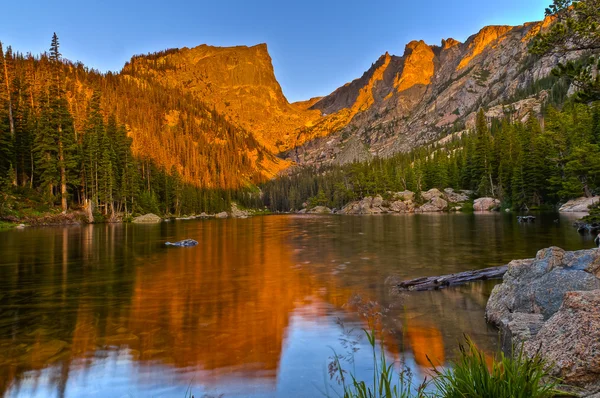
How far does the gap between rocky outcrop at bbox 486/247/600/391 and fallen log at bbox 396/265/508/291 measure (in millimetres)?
3192

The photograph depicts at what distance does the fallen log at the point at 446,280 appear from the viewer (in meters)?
13.7

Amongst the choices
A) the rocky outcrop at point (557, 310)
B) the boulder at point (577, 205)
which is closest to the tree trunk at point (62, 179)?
the rocky outcrop at point (557, 310)

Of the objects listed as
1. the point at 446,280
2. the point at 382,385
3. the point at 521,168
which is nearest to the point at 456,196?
the point at 521,168

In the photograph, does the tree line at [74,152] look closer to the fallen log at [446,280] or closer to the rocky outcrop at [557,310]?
the fallen log at [446,280]

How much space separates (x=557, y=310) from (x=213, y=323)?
8793 mm

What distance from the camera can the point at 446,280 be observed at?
46.0 ft

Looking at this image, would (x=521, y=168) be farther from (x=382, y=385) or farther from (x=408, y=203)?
(x=382, y=385)

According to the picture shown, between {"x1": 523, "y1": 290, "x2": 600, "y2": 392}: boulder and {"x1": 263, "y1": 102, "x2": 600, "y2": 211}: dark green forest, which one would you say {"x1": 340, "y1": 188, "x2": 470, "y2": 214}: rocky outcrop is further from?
{"x1": 523, "y1": 290, "x2": 600, "y2": 392}: boulder

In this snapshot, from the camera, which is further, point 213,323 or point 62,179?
point 62,179

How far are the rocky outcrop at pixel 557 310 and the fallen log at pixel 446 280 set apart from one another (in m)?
3.19

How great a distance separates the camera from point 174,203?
103188mm

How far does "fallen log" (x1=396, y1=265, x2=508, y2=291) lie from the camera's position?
13.7 meters

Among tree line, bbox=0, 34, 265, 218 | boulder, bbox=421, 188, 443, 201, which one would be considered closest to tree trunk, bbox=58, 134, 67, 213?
tree line, bbox=0, 34, 265, 218

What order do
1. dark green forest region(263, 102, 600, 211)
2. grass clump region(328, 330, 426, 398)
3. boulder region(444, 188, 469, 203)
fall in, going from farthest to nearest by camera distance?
boulder region(444, 188, 469, 203) → dark green forest region(263, 102, 600, 211) → grass clump region(328, 330, 426, 398)
